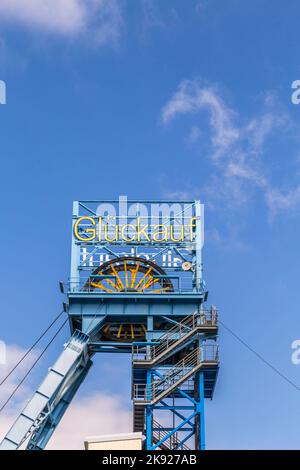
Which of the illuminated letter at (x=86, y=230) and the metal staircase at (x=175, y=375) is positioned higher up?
the illuminated letter at (x=86, y=230)

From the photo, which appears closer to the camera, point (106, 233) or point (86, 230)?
point (106, 233)

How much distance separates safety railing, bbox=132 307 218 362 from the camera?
66.4 m

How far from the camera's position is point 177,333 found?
67.3m

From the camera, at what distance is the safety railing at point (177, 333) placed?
6638 cm

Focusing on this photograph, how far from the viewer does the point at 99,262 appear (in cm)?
7056

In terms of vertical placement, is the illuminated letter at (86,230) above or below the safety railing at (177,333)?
above

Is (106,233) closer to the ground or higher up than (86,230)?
closer to the ground

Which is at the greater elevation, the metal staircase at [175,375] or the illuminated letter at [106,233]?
the illuminated letter at [106,233]

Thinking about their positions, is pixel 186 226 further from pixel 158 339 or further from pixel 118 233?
pixel 158 339

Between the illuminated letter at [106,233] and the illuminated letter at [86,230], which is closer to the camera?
the illuminated letter at [86,230]

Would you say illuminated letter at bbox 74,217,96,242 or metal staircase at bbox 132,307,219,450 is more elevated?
illuminated letter at bbox 74,217,96,242

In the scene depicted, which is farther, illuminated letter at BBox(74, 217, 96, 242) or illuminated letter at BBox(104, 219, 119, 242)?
illuminated letter at BBox(104, 219, 119, 242)
